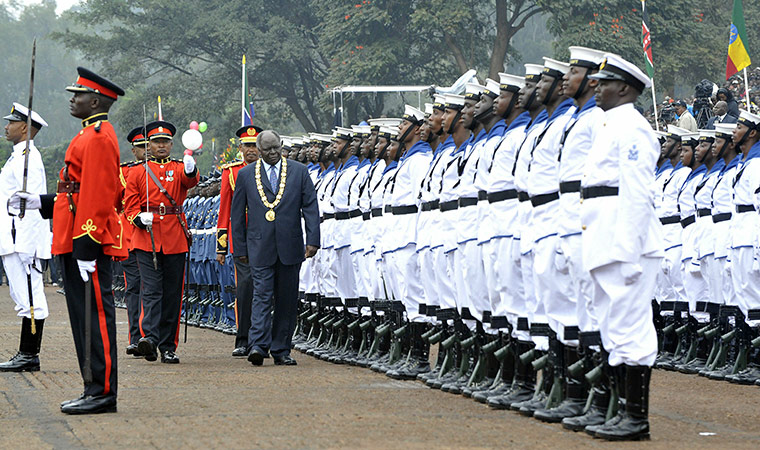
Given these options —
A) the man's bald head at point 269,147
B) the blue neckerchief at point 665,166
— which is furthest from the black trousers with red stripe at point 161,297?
the blue neckerchief at point 665,166

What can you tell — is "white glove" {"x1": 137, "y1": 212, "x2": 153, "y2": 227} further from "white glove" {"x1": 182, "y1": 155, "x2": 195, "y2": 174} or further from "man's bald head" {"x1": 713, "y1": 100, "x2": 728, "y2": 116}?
"man's bald head" {"x1": 713, "y1": 100, "x2": 728, "y2": 116}

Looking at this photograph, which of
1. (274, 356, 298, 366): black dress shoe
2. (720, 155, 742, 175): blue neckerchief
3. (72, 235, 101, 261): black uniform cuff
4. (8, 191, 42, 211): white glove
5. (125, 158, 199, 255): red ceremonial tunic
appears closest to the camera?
(72, 235, 101, 261): black uniform cuff

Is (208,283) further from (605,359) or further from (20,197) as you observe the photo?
(605,359)

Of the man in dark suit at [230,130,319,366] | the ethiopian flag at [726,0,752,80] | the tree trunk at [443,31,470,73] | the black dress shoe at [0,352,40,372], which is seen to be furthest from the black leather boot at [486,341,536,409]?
the tree trunk at [443,31,470,73]

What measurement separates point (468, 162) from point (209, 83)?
39157mm

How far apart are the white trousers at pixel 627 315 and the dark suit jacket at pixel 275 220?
5.91 meters

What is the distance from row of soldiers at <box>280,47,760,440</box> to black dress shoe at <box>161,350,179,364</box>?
1595 mm

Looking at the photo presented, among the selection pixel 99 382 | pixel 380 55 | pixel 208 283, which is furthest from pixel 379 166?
pixel 380 55

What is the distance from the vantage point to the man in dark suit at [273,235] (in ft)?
45.7

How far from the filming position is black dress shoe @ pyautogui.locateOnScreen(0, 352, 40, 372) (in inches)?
502

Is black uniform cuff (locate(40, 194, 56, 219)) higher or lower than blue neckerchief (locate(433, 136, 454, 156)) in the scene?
lower

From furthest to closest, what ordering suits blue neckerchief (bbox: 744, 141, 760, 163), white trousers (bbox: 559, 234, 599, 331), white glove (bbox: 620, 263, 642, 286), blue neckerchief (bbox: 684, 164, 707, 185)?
blue neckerchief (bbox: 684, 164, 707, 185) → blue neckerchief (bbox: 744, 141, 760, 163) → white trousers (bbox: 559, 234, 599, 331) → white glove (bbox: 620, 263, 642, 286)

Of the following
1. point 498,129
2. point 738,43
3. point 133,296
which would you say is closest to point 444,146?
point 498,129

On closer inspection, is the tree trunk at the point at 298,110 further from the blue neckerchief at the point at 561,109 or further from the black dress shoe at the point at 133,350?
the blue neckerchief at the point at 561,109
